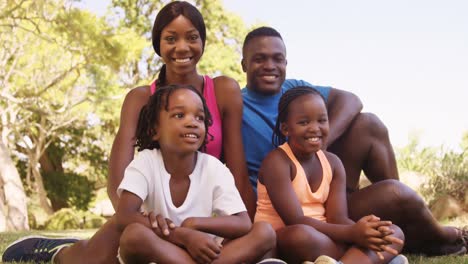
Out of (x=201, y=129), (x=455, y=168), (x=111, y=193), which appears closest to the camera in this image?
(x=201, y=129)

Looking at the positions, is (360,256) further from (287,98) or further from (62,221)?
(62,221)

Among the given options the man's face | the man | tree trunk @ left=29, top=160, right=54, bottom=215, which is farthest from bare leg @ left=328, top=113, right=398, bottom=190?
tree trunk @ left=29, top=160, right=54, bottom=215

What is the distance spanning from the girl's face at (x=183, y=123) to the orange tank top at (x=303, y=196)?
0.51 metres

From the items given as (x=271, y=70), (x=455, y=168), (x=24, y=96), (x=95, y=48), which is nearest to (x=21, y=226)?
(x=24, y=96)

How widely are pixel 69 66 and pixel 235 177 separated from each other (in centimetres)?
1261

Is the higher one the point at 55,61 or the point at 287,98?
the point at 55,61

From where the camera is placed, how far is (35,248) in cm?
348

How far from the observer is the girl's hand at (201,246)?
2439 mm

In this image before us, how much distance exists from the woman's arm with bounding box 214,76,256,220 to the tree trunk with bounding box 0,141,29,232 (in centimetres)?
1181

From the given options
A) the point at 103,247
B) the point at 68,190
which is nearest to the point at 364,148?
the point at 103,247

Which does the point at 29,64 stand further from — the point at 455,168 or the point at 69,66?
the point at 455,168

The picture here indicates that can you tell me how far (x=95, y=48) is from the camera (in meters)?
13.8

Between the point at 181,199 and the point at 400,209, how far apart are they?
1165mm

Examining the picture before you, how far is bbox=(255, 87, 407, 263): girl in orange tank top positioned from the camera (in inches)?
107
